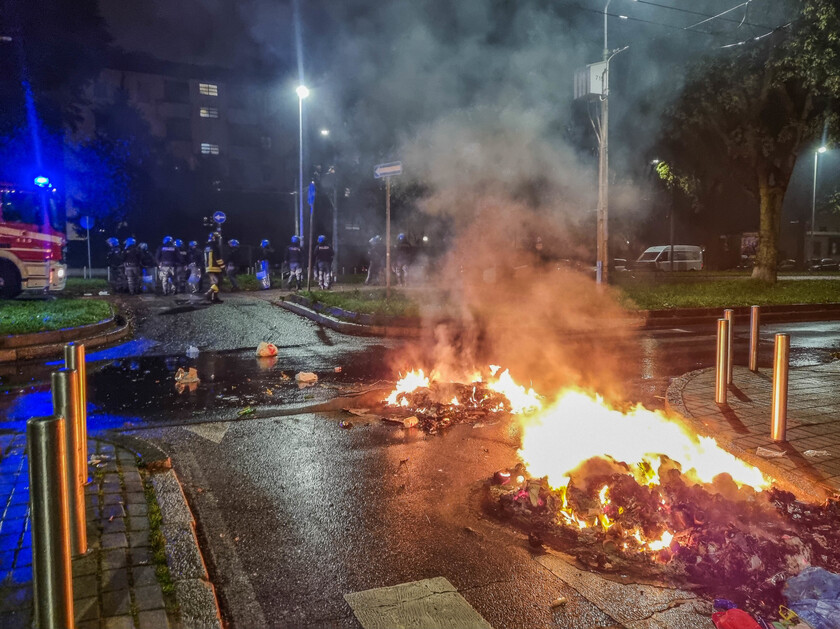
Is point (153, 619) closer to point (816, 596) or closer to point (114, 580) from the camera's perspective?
point (114, 580)

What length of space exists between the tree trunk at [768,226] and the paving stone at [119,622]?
23886 millimetres

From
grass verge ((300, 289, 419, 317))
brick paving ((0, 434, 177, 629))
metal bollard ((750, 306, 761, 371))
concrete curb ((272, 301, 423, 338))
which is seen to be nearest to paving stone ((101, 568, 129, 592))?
brick paving ((0, 434, 177, 629))

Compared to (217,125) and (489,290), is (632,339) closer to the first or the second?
(489,290)

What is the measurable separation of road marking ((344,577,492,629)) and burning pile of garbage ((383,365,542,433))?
2.96 meters

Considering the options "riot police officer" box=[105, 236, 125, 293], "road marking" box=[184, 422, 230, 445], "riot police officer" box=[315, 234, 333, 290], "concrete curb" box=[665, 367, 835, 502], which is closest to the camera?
"concrete curb" box=[665, 367, 835, 502]

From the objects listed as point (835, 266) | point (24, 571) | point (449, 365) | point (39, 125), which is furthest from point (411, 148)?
point (835, 266)

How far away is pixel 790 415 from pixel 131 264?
A: 62.3ft

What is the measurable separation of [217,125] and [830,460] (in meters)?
47.5

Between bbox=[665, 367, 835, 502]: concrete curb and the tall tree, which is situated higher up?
the tall tree

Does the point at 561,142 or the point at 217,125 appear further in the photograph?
the point at 217,125

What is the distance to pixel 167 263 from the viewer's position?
64.8ft

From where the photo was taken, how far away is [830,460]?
469 centimetres

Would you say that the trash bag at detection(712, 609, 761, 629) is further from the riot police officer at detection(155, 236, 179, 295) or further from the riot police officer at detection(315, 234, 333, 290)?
the riot police officer at detection(155, 236, 179, 295)

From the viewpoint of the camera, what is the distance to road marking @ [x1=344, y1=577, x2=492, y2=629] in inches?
115
